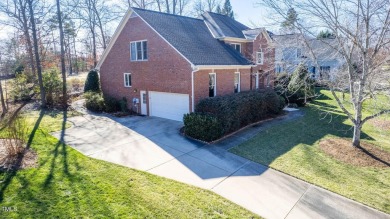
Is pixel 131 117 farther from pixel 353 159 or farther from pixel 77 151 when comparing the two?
pixel 353 159

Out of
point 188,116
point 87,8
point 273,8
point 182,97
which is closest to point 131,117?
point 182,97

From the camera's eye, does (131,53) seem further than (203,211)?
Yes

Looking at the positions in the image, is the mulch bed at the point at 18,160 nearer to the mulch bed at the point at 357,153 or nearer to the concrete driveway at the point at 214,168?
the concrete driveway at the point at 214,168

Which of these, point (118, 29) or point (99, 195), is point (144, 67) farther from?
point (99, 195)

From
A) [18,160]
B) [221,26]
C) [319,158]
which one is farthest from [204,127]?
[221,26]

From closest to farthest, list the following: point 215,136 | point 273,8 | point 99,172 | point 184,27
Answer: point 99,172, point 273,8, point 215,136, point 184,27

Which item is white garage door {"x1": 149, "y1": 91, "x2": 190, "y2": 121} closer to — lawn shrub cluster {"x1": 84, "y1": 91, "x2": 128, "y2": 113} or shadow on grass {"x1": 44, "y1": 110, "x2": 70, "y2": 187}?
lawn shrub cluster {"x1": 84, "y1": 91, "x2": 128, "y2": 113}
